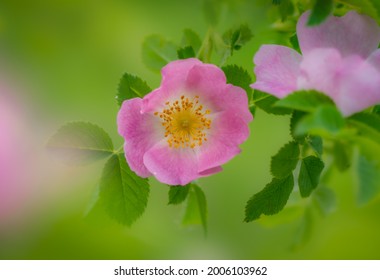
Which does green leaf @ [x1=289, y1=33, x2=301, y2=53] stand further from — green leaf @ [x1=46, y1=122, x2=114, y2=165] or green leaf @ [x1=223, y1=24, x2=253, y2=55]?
green leaf @ [x1=46, y1=122, x2=114, y2=165]

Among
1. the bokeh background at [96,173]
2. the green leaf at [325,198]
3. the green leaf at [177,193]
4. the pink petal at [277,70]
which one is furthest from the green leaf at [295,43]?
the bokeh background at [96,173]

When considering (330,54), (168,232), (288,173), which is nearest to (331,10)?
(330,54)

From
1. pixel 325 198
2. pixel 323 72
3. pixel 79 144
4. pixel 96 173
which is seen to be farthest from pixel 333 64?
pixel 96 173

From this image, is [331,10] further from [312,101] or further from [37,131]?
[37,131]

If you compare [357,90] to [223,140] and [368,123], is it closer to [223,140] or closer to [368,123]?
[368,123]

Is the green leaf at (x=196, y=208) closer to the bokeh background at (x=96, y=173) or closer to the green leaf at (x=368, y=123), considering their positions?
the green leaf at (x=368, y=123)

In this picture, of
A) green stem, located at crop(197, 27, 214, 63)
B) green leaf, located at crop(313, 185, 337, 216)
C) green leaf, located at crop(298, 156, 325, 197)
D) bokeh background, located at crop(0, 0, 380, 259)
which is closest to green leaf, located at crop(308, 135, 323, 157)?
green leaf, located at crop(298, 156, 325, 197)
